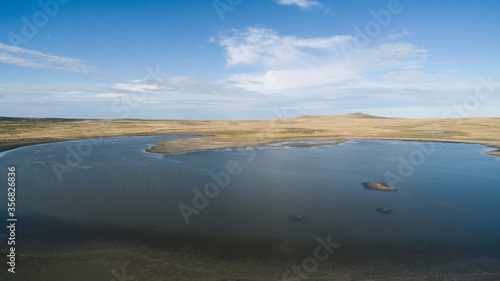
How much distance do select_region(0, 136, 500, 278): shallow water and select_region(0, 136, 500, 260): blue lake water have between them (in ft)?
0.22

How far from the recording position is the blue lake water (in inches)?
476

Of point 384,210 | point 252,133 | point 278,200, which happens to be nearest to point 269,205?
point 278,200

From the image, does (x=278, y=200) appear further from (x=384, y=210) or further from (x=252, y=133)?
(x=252, y=133)

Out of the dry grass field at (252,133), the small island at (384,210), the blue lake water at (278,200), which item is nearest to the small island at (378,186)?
the blue lake water at (278,200)

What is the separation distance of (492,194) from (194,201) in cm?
2062

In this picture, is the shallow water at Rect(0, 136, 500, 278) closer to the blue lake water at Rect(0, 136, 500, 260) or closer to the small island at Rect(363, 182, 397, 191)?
the blue lake water at Rect(0, 136, 500, 260)

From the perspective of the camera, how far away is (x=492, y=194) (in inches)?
725

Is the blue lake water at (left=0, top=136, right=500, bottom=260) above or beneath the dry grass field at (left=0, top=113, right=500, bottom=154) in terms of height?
beneath

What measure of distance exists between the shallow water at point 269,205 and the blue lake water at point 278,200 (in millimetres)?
68

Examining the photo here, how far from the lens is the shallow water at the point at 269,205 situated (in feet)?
38.0

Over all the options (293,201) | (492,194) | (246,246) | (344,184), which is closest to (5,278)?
(246,246)

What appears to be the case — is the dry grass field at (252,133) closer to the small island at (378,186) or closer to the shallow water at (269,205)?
the shallow water at (269,205)

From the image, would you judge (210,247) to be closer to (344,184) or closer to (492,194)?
(344,184)

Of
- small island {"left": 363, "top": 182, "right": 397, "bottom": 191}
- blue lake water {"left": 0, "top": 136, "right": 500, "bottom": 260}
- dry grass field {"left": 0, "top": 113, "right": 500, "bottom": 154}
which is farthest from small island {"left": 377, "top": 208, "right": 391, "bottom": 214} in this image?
dry grass field {"left": 0, "top": 113, "right": 500, "bottom": 154}
